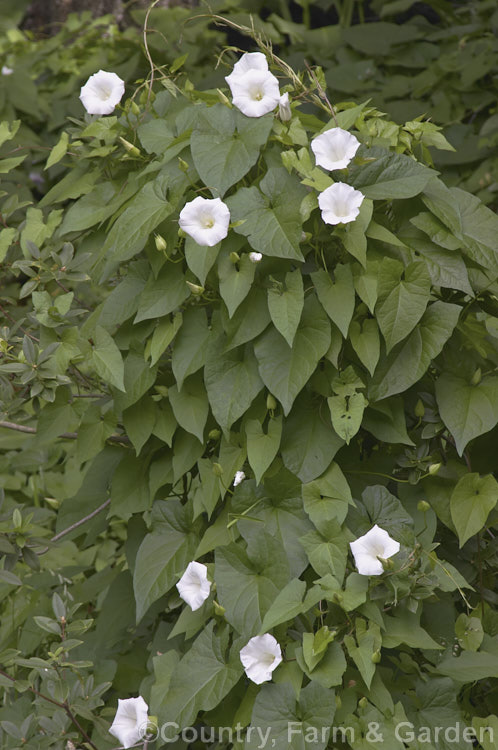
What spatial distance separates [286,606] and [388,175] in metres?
0.74

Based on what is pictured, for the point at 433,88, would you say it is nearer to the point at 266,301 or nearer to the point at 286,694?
the point at 266,301

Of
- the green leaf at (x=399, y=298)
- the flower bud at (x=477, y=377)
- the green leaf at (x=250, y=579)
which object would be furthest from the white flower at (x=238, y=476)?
the flower bud at (x=477, y=377)

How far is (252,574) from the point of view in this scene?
1418 millimetres

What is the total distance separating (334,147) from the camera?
138cm

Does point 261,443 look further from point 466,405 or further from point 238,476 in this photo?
point 466,405

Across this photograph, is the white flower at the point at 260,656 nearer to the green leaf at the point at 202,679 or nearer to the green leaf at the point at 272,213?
the green leaf at the point at 202,679

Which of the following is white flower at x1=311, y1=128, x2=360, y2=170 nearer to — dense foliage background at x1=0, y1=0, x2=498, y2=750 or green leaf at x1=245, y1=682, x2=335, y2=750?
dense foliage background at x1=0, y1=0, x2=498, y2=750

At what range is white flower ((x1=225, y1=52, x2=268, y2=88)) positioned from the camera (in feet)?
4.74

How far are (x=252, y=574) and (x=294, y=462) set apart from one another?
8.1 inches

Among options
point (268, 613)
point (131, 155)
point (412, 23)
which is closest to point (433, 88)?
point (412, 23)

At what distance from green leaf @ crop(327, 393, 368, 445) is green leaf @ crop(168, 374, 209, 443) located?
24cm

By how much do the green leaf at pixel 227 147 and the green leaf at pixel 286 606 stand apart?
667 millimetres

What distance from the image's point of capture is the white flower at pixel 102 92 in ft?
5.22

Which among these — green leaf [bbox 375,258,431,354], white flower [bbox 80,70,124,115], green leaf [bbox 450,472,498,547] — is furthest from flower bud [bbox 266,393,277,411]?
white flower [bbox 80,70,124,115]
